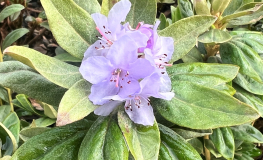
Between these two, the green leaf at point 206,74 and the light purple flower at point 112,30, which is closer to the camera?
the light purple flower at point 112,30

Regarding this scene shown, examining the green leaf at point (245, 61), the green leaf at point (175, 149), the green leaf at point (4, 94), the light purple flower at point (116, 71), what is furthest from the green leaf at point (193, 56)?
the green leaf at point (4, 94)

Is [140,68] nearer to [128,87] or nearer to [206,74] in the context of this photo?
[128,87]

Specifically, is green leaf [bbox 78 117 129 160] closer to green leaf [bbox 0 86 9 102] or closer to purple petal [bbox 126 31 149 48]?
purple petal [bbox 126 31 149 48]

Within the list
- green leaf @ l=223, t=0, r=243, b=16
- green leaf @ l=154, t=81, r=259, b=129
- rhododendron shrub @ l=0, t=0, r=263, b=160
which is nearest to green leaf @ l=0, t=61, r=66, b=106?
rhododendron shrub @ l=0, t=0, r=263, b=160

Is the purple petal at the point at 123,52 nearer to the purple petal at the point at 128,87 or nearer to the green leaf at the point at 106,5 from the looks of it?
the purple petal at the point at 128,87

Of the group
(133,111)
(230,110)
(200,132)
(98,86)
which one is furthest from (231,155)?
(98,86)

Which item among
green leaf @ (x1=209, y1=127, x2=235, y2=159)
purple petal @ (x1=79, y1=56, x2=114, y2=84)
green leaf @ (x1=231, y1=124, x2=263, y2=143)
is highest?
purple petal @ (x1=79, y1=56, x2=114, y2=84)
